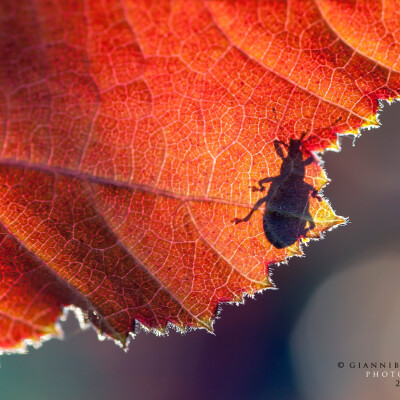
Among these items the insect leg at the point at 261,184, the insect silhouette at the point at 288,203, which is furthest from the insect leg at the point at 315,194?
the insect leg at the point at 261,184

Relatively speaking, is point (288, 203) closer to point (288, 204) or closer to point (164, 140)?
point (288, 204)

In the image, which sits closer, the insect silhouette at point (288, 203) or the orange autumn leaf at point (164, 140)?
the orange autumn leaf at point (164, 140)

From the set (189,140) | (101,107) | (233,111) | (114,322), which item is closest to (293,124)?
(233,111)

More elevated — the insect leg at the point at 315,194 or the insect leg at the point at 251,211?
the insect leg at the point at 315,194

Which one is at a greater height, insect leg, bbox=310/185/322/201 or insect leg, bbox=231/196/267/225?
insect leg, bbox=310/185/322/201

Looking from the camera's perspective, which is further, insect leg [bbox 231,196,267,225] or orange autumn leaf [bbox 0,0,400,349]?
insect leg [bbox 231,196,267,225]

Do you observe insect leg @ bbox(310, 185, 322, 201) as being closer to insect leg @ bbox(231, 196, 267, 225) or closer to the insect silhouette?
the insect silhouette

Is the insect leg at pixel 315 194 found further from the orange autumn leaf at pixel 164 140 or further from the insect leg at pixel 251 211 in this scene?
the insect leg at pixel 251 211

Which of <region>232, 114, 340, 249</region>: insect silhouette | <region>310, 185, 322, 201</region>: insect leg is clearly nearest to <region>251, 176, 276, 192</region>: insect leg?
<region>232, 114, 340, 249</region>: insect silhouette
